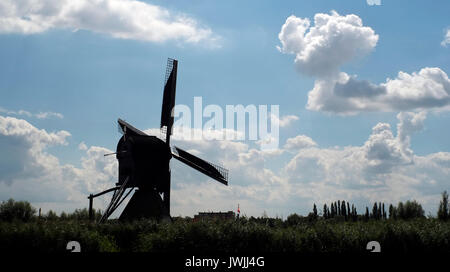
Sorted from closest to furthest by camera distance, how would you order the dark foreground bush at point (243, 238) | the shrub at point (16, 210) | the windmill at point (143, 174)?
the dark foreground bush at point (243, 238)
the windmill at point (143, 174)
the shrub at point (16, 210)

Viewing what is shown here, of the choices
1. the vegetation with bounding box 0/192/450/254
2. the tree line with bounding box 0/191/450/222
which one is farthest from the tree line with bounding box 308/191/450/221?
the vegetation with bounding box 0/192/450/254

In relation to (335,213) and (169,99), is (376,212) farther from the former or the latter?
(169,99)

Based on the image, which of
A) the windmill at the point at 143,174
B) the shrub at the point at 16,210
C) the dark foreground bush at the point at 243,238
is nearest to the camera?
the dark foreground bush at the point at 243,238

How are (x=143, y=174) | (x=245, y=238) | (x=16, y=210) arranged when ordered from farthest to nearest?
1. (x=16, y=210)
2. (x=143, y=174)
3. (x=245, y=238)

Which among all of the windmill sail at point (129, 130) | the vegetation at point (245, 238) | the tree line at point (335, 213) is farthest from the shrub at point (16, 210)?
the vegetation at point (245, 238)

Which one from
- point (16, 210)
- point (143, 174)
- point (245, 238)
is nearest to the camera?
point (245, 238)

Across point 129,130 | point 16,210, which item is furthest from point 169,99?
point 16,210

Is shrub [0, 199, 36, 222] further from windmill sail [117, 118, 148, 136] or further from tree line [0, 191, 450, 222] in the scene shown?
windmill sail [117, 118, 148, 136]

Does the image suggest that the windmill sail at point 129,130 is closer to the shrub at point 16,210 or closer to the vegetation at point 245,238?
the vegetation at point 245,238

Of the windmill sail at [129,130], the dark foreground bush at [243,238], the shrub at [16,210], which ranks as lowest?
the dark foreground bush at [243,238]
